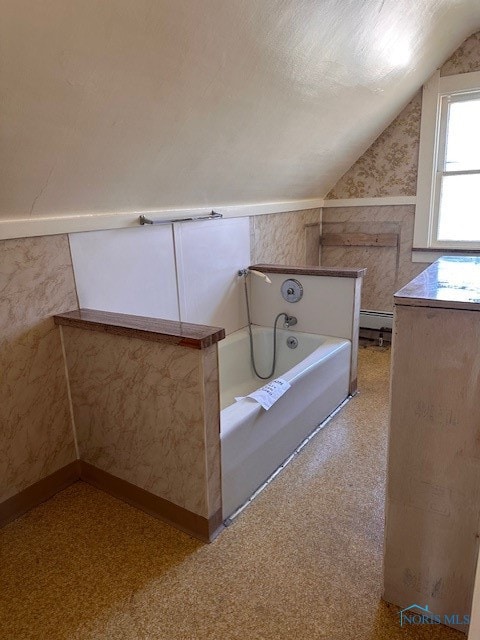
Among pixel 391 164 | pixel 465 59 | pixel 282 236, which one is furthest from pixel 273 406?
pixel 465 59

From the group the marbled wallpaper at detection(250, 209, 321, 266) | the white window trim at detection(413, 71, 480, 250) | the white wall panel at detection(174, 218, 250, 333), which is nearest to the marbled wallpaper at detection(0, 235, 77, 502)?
the white wall panel at detection(174, 218, 250, 333)

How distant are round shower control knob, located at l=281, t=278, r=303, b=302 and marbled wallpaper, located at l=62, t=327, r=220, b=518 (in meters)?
1.43

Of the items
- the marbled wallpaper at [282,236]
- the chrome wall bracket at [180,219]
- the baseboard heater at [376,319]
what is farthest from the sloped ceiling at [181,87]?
the baseboard heater at [376,319]

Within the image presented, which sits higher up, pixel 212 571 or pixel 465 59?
pixel 465 59

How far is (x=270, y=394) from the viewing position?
200 centimetres

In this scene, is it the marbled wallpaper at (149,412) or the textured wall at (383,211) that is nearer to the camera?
the marbled wallpaper at (149,412)

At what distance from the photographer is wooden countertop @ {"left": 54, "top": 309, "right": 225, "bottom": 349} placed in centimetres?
152

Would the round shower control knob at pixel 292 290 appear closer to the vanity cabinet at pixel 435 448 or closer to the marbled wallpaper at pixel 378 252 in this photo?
the marbled wallpaper at pixel 378 252

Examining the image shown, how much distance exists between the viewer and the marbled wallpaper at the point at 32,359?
67.9 inches

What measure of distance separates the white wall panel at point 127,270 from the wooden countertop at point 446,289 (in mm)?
1379

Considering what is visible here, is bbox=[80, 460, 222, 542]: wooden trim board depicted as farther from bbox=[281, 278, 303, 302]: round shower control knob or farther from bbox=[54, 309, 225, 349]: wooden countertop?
bbox=[281, 278, 303, 302]: round shower control knob

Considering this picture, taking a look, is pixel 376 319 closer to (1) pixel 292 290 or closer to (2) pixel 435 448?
(1) pixel 292 290

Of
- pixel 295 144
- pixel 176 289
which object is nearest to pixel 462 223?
pixel 295 144

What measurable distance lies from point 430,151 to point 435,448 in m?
2.97
